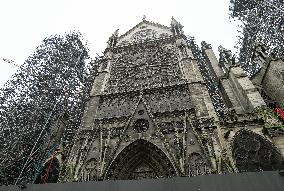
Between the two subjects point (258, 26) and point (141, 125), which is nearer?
point (141, 125)

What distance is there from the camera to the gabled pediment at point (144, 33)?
70.6 ft

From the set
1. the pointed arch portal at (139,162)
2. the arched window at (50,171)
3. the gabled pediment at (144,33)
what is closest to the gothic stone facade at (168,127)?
the pointed arch portal at (139,162)

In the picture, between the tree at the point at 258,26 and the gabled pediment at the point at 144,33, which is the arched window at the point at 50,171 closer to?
the gabled pediment at the point at 144,33

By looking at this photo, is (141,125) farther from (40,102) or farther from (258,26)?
(258,26)

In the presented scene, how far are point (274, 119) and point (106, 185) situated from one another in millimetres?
8354

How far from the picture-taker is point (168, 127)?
12273mm

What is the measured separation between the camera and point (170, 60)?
17.6 metres

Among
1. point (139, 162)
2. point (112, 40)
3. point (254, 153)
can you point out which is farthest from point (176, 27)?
point (254, 153)

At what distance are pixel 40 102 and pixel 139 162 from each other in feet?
26.6

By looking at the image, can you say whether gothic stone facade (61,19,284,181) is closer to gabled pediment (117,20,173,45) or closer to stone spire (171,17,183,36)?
stone spire (171,17,183,36)

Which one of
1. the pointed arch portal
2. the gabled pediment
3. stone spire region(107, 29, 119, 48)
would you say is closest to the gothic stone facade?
the pointed arch portal

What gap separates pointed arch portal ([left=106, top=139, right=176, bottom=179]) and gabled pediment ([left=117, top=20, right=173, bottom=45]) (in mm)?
11478

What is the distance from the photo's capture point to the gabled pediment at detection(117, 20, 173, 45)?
21531mm

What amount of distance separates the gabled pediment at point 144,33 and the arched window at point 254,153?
463 inches
